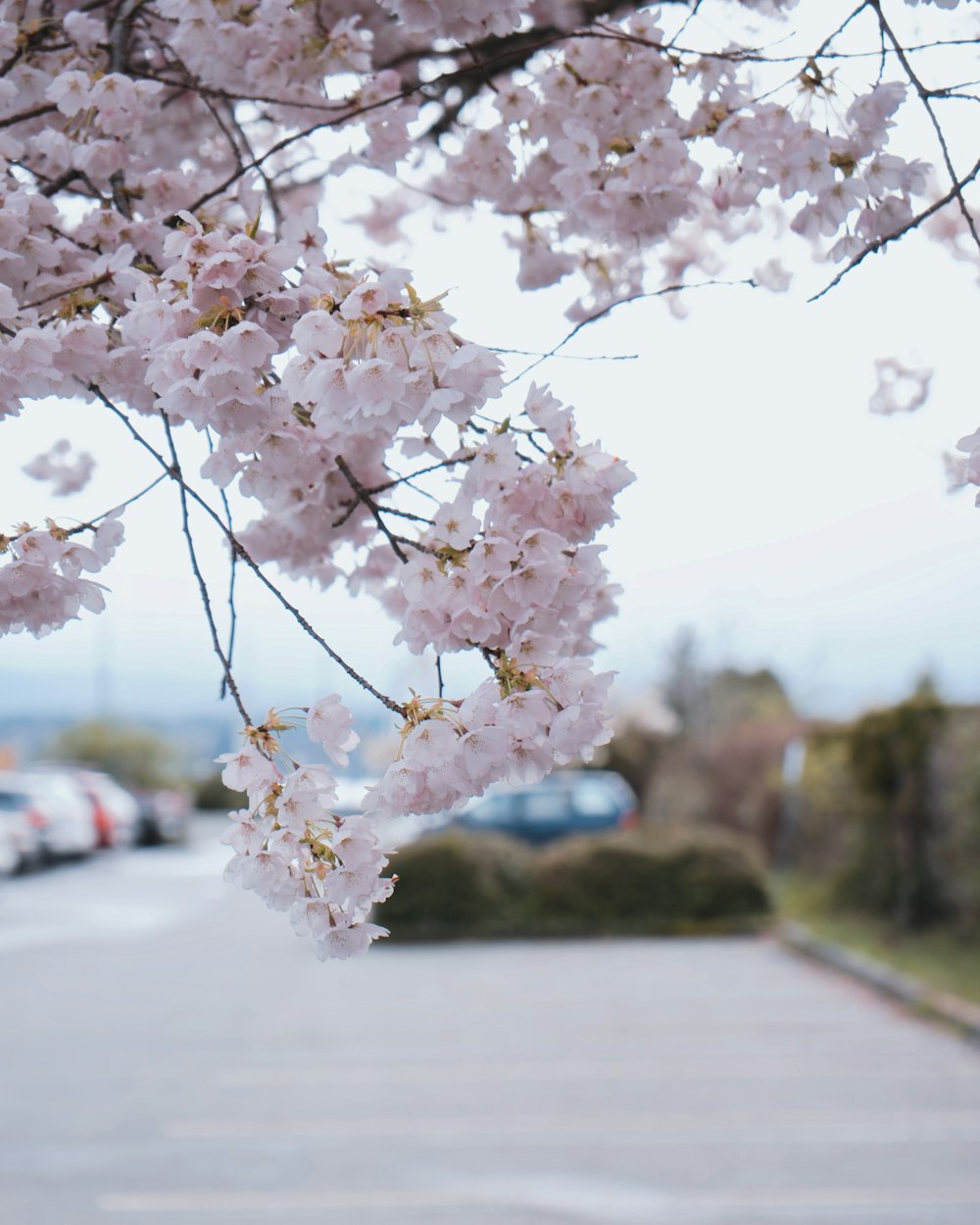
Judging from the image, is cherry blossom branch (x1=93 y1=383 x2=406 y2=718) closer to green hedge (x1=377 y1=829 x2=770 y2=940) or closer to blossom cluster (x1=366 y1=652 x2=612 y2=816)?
blossom cluster (x1=366 y1=652 x2=612 y2=816)

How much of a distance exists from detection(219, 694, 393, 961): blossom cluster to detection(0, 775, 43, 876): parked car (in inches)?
670

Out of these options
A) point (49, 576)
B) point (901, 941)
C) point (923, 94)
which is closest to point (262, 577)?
point (49, 576)

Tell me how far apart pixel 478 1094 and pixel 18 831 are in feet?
43.3

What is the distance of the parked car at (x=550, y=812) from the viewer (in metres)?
15.1

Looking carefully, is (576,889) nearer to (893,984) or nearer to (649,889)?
(649,889)

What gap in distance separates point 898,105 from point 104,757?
111ft

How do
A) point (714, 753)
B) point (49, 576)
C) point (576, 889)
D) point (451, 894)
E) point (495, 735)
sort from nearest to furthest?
point (495, 735)
point (49, 576)
point (451, 894)
point (576, 889)
point (714, 753)

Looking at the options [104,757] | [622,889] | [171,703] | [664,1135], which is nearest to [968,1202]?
[664,1135]

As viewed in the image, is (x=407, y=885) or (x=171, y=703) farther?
(x=171, y=703)

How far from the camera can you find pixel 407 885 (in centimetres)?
1236

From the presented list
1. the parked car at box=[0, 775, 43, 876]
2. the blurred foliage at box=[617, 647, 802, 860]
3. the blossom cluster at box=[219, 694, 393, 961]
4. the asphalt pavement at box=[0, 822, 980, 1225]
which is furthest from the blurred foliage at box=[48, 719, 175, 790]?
the blossom cluster at box=[219, 694, 393, 961]

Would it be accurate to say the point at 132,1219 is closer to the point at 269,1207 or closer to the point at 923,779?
the point at 269,1207

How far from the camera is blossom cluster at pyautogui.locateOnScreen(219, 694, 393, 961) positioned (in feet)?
5.49

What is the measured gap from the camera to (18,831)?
18.3 metres
